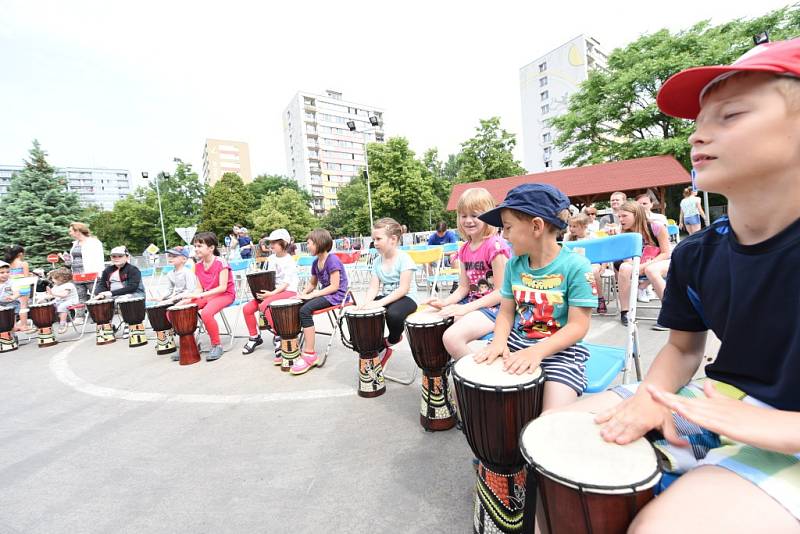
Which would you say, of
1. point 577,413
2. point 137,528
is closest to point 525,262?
point 577,413

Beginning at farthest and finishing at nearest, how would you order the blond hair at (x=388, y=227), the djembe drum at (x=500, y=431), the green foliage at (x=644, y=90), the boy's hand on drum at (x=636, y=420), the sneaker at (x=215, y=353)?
the green foliage at (x=644, y=90)
the sneaker at (x=215, y=353)
the blond hair at (x=388, y=227)
the djembe drum at (x=500, y=431)
the boy's hand on drum at (x=636, y=420)

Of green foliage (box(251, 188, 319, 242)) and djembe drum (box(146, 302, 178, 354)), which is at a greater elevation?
green foliage (box(251, 188, 319, 242))

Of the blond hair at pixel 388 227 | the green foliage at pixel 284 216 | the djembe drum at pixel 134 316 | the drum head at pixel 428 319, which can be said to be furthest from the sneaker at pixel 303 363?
the green foliage at pixel 284 216

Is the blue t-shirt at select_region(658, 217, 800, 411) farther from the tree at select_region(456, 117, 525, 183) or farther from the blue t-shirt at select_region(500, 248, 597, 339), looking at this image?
the tree at select_region(456, 117, 525, 183)

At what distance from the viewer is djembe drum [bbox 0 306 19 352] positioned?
6.39 metres

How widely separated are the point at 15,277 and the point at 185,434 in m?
7.52

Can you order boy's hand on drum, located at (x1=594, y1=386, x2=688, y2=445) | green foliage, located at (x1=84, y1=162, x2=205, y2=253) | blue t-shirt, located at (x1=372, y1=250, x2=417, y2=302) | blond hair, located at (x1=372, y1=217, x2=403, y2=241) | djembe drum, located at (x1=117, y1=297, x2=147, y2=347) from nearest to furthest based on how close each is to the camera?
boy's hand on drum, located at (x1=594, y1=386, x2=688, y2=445) → blond hair, located at (x1=372, y1=217, x2=403, y2=241) → blue t-shirt, located at (x1=372, y1=250, x2=417, y2=302) → djembe drum, located at (x1=117, y1=297, x2=147, y2=347) → green foliage, located at (x1=84, y1=162, x2=205, y2=253)

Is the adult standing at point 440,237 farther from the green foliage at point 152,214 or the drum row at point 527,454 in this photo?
the green foliage at point 152,214

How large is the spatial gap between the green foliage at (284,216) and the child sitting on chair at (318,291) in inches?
1417

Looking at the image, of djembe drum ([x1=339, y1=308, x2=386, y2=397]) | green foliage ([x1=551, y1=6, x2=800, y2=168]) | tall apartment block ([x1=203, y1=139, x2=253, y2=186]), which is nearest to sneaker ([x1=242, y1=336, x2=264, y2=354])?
djembe drum ([x1=339, y1=308, x2=386, y2=397])

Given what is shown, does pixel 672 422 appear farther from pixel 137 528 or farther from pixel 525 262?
pixel 137 528

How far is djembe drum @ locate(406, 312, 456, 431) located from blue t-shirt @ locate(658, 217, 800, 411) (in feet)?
4.80

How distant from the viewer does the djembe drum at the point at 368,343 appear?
318 cm

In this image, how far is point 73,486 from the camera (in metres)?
2.35
